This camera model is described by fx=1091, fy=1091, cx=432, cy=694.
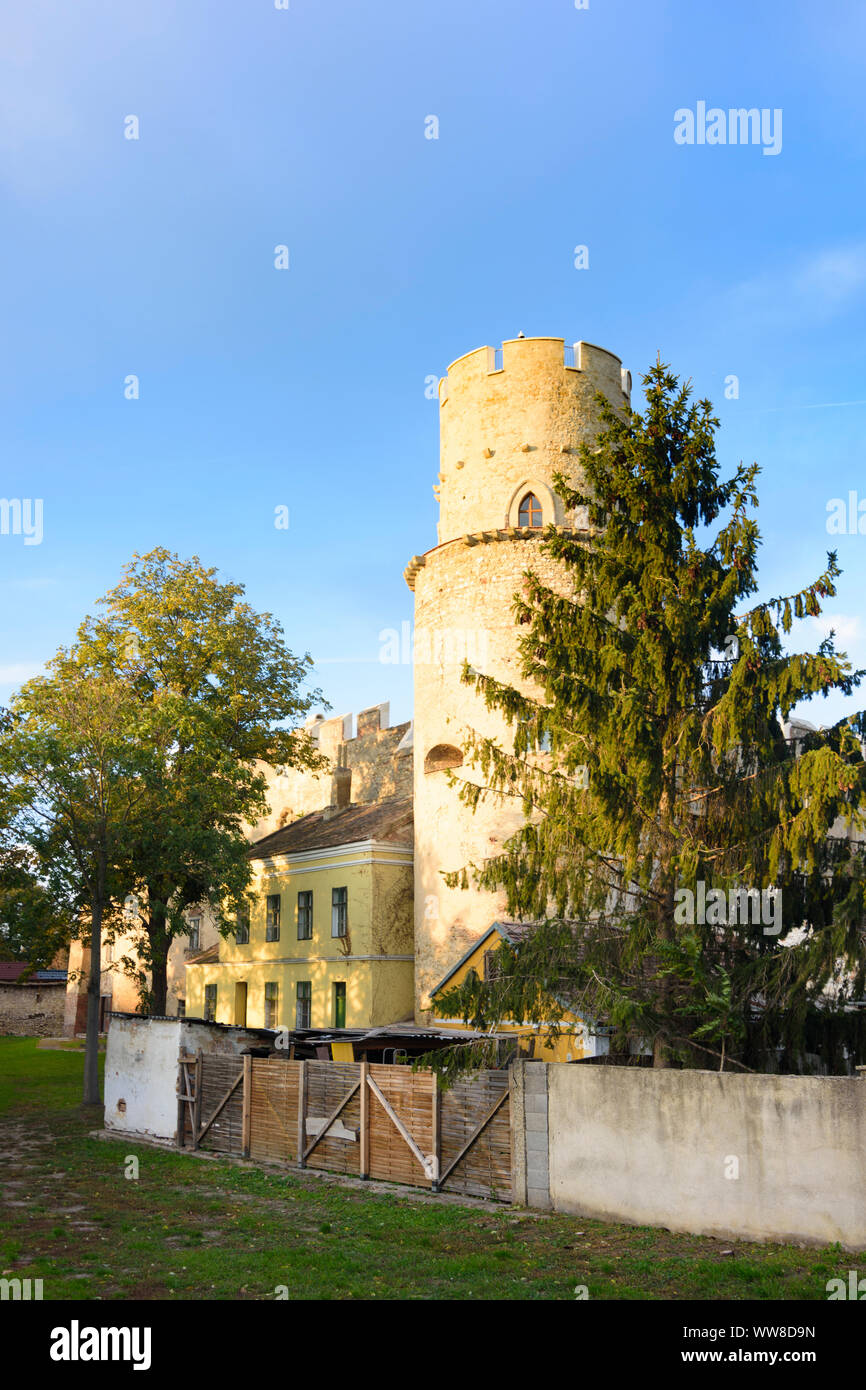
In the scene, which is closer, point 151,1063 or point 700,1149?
point 700,1149

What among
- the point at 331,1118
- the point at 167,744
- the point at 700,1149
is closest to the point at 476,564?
the point at 167,744

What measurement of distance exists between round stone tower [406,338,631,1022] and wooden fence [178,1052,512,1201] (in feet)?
31.7

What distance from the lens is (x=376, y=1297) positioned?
9.48 m

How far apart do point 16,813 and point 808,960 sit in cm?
1953

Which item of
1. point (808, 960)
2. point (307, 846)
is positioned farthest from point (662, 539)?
point (307, 846)

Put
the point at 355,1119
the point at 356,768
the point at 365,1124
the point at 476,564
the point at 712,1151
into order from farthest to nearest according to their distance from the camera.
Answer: the point at 356,768 < the point at 476,564 < the point at 355,1119 < the point at 365,1124 < the point at 712,1151

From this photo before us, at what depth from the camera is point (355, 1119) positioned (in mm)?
16344

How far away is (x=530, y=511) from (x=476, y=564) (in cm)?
216

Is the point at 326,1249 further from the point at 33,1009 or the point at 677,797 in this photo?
the point at 33,1009

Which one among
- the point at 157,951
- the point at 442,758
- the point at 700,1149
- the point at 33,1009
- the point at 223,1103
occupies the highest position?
the point at 442,758

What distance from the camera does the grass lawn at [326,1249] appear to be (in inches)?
384

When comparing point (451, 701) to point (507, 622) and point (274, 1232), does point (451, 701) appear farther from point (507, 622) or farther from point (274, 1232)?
point (274, 1232)

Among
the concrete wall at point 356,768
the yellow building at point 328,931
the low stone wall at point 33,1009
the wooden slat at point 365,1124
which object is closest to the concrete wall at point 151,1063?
the wooden slat at point 365,1124

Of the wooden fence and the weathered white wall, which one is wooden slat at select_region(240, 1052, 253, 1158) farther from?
the weathered white wall
